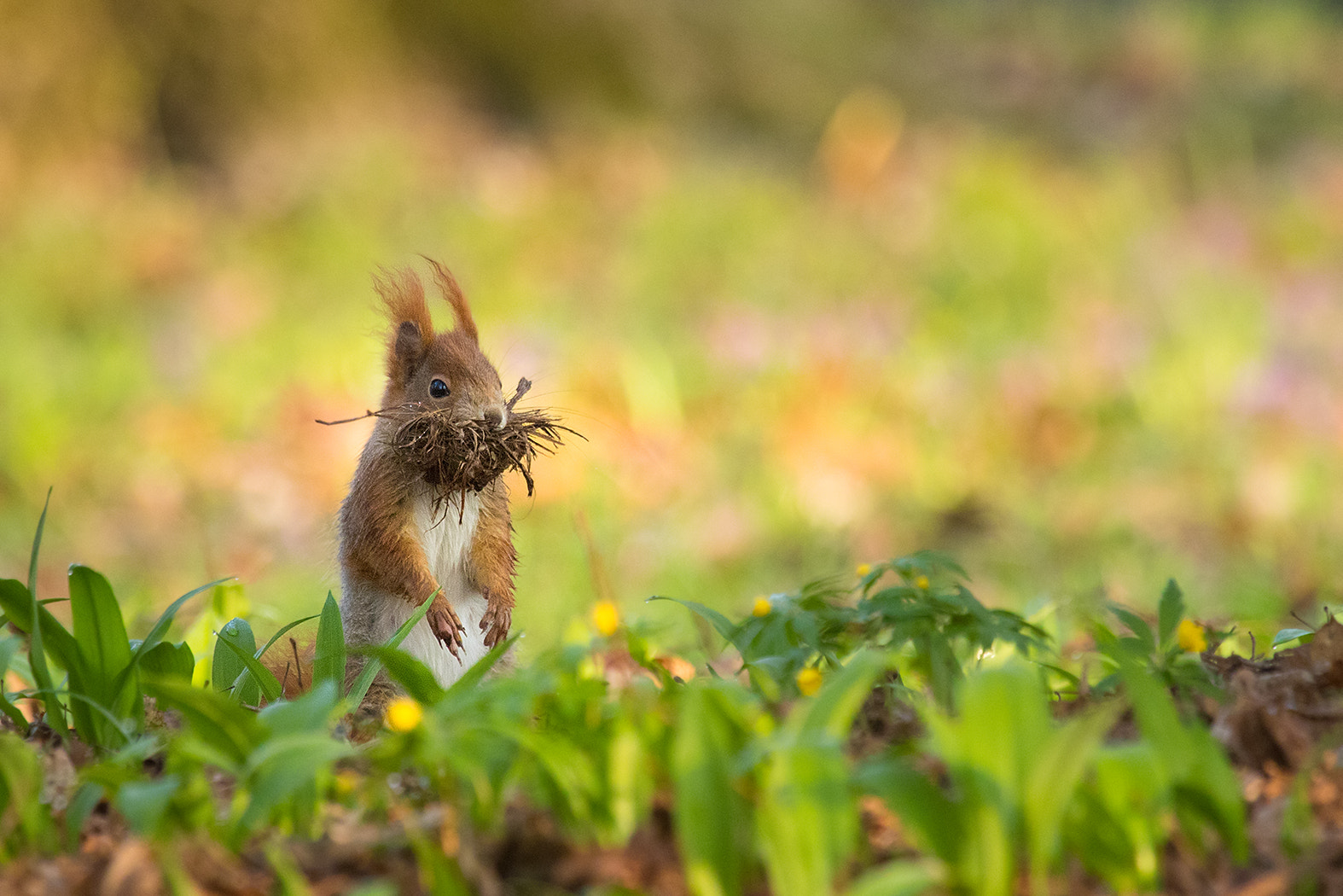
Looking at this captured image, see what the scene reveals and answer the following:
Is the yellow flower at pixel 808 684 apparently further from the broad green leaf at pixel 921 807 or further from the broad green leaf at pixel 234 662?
the broad green leaf at pixel 234 662

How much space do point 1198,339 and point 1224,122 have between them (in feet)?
18.1

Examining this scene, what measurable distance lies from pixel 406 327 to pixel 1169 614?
1.31 metres

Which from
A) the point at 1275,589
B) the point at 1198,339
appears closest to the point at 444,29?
the point at 1198,339

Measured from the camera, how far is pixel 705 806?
51.6 inches

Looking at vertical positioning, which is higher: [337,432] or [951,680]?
[337,432]

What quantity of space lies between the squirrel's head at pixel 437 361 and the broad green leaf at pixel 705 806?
0.79 m

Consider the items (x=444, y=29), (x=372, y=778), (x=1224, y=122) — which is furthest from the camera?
(x=1224, y=122)

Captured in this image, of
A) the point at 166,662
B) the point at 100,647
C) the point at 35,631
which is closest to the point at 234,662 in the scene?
the point at 166,662

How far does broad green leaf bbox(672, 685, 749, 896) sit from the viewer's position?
130 cm

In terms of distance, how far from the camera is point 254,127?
8312 mm

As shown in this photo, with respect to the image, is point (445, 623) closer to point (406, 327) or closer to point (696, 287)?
point (406, 327)

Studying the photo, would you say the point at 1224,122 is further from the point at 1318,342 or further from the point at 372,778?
the point at 372,778

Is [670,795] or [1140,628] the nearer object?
[670,795]

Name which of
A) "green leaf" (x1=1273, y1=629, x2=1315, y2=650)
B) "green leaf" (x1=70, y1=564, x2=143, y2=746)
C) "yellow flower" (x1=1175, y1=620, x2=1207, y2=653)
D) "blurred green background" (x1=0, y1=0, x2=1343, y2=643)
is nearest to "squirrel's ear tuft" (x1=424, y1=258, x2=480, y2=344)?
"blurred green background" (x1=0, y1=0, x2=1343, y2=643)
